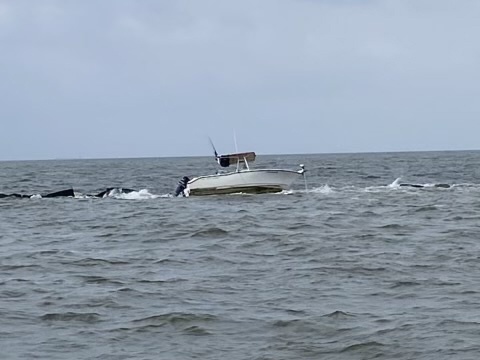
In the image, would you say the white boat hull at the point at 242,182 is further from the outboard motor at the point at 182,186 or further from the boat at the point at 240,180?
the outboard motor at the point at 182,186

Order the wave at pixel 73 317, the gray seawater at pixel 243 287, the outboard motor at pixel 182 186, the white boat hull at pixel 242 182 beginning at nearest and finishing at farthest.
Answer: the gray seawater at pixel 243 287 < the wave at pixel 73 317 < the white boat hull at pixel 242 182 < the outboard motor at pixel 182 186

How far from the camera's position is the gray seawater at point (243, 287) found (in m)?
10.9

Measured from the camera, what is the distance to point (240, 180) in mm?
37906

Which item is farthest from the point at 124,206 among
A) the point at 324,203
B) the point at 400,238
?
the point at 400,238

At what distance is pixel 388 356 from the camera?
1043 centimetres

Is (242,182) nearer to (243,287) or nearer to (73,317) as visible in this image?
(243,287)

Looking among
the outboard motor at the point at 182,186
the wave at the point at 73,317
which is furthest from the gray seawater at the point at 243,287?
the outboard motor at the point at 182,186

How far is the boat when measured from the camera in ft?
125

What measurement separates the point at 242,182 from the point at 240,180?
12 cm

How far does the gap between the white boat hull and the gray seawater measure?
9406mm

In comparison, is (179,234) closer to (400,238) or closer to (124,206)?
(400,238)

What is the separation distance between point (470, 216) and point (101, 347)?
63.1 ft

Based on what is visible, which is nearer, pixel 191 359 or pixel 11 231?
pixel 191 359

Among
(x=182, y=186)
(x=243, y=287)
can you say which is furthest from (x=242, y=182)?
→ (x=243, y=287)
